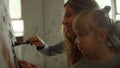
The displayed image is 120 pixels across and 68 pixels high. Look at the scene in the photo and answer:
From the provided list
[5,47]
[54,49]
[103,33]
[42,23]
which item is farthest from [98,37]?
[42,23]

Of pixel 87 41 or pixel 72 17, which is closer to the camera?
pixel 87 41

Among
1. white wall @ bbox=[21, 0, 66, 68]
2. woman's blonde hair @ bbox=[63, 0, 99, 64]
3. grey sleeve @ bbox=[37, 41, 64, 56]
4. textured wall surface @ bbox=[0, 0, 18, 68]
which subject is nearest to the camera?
textured wall surface @ bbox=[0, 0, 18, 68]

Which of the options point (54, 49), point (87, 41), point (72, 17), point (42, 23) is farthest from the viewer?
point (42, 23)

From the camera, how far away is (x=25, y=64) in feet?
2.76

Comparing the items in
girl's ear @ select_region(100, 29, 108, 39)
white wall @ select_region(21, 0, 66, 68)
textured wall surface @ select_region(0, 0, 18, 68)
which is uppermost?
girl's ear @ select_region(100, 29, 108, 39)

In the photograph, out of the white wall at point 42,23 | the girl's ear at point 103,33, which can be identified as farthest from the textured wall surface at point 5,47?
the white wall at point 42,23

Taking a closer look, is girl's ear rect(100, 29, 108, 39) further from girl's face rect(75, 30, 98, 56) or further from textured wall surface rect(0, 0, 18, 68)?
textured wall surface rect(0, 0, 18, 68)

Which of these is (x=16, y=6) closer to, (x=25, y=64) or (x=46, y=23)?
(x=46, y=23)

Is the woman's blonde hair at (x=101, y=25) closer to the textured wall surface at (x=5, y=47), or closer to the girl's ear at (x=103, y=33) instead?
the girl's ear at (x=103, y=33)

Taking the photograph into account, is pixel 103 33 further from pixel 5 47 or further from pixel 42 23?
pixel 42 23

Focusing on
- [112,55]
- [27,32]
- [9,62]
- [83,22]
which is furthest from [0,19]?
[27,32]

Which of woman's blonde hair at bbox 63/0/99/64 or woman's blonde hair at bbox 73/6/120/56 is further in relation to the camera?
woman's blonde hair at bbox 63/0/99/64

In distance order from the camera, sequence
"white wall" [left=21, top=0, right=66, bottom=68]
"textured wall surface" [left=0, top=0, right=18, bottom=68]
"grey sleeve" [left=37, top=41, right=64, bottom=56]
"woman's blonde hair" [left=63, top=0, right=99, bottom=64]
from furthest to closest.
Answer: "white wall" [left=21, top=0, right=66, bottom=68], "grey sleeve" [left=37, top=41, right=64, bottom=56], "woman's blonde hair" [left=63, top=0, right=99, bottom=64], "textured wall surface" [left=0, top=0, right=18, bottom=68]

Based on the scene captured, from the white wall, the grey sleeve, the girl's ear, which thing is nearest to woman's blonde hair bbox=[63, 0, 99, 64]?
the girl's ear
